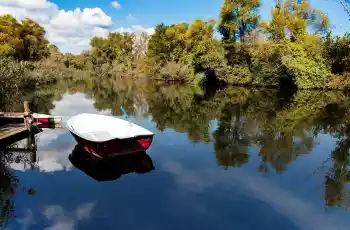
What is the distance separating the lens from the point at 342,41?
35.3 meters

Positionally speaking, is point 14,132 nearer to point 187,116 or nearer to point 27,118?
point 27,118

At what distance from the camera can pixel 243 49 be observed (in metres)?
44.0

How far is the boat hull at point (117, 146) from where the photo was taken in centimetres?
922

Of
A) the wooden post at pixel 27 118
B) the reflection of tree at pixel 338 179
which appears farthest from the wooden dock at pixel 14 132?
the reflection of tree at pixel 338 179

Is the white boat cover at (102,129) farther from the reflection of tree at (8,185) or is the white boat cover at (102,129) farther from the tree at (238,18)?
the tree at (238,18)

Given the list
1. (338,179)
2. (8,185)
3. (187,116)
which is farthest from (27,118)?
(338,179)

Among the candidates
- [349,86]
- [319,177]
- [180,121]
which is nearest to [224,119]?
[180,121]

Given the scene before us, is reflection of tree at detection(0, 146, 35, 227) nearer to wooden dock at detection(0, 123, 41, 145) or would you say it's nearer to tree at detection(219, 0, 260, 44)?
wooden dock at detection(0, 123, 41, 145)

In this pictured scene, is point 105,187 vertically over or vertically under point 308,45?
under

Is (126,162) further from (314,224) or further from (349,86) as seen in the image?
(349,86)

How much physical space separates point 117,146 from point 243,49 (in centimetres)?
3827

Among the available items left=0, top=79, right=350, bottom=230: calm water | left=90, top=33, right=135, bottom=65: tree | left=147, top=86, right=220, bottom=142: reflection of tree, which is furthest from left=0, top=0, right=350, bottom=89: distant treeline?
left=0, top=79, right=350, bottom=230: calm water

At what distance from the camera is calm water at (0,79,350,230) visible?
6348mm

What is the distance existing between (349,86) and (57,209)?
3764cm
